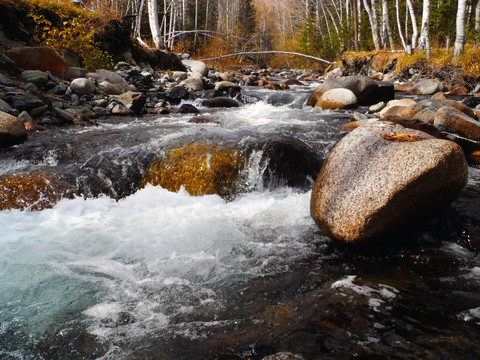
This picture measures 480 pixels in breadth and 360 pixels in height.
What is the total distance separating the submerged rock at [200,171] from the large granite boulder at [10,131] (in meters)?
2.43

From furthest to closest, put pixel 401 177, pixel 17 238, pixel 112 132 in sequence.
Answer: pixel 112 132 → pixel 17 238 → pixel 401 177

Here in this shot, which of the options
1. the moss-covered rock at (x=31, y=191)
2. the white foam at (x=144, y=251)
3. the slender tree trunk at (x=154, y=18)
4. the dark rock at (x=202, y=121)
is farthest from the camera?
the slender tree trunk at (x=154, y=18)

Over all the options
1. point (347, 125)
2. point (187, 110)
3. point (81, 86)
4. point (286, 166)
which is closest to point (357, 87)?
point (347, 125)

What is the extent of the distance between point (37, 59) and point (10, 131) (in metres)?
4.56

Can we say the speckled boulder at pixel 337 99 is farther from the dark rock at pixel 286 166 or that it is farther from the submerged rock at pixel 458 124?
the dark rock at pixel 286 166

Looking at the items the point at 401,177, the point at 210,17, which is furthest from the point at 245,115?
the point at 210,17

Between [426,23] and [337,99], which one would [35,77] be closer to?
[337,99]

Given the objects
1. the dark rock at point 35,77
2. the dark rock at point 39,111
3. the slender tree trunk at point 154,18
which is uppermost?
the slender tree trunk at point 154,18

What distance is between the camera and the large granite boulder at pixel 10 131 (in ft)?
17.3

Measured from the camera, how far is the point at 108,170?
4805mm

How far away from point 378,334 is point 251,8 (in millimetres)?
38924

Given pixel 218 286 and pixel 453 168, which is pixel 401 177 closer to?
pixel 453 168

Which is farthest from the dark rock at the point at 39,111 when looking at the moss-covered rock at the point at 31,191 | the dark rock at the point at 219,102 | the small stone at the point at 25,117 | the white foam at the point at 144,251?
the dark rock at the point at 219,102

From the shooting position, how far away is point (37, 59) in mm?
8805
